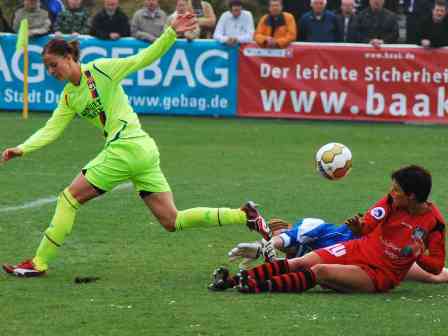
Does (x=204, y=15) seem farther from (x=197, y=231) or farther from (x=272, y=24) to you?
(x=197, y=231)

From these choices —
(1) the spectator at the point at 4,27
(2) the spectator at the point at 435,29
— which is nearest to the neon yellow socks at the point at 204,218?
(2) the spectator at the point at 435,29

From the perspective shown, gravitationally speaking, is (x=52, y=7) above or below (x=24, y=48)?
above

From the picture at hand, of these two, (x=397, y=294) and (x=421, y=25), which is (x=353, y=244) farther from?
(x=421, y=25)

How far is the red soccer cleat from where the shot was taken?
8.86m

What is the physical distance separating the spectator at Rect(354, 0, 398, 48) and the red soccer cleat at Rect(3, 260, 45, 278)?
1215 cm

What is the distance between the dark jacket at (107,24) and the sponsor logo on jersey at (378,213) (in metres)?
12.8

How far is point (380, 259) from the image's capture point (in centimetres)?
831

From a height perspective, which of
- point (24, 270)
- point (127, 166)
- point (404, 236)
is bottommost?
point (24, 270)

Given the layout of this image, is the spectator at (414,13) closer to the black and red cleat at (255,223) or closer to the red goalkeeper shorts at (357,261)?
the black and red cleat at (255,223)

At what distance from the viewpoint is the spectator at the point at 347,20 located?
20.5 m

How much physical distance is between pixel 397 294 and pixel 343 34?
41.2 feet

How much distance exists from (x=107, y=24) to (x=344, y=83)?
424cm

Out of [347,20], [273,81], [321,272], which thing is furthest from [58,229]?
[347,20]

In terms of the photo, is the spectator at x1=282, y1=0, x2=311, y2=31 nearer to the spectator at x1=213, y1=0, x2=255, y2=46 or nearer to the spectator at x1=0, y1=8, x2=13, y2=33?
the spectator at x1=213, y1=0, x2=255, y2=46
